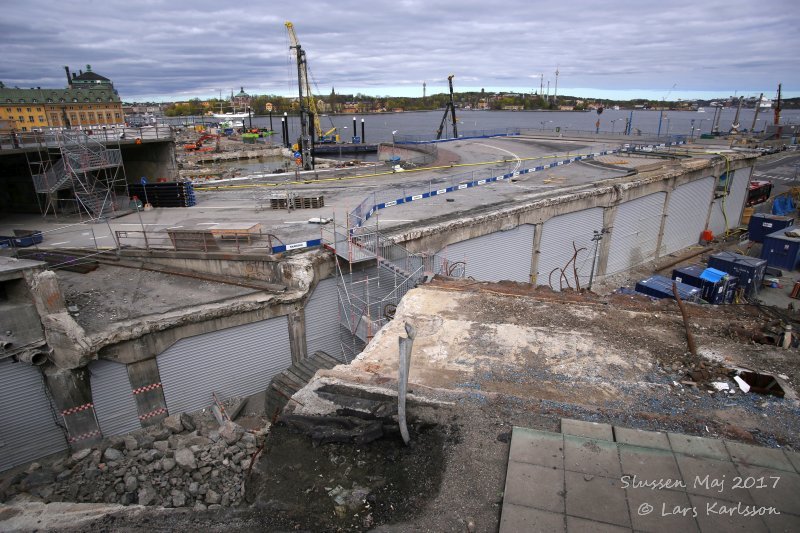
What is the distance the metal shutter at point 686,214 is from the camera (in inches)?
1265

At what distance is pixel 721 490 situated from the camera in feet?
19.4

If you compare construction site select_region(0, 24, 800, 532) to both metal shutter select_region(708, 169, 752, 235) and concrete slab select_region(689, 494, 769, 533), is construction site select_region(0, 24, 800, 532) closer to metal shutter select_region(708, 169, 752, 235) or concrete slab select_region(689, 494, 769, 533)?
concrete slab select_region(689, 494, 769, 533)

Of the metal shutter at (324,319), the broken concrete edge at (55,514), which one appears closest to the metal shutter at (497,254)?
the metal shutter at (324,319)

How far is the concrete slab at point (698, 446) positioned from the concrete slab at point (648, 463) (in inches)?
10.3

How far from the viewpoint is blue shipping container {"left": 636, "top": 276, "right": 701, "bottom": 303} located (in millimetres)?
19625

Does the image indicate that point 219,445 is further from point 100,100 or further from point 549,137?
point 100,100

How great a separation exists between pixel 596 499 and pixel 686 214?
111 feet

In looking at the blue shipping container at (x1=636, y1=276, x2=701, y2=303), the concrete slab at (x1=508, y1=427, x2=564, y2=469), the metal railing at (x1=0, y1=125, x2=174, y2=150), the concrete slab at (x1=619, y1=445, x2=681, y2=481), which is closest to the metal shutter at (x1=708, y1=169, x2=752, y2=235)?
the blue shipping container at (x1=636, y1=276, x2=701, y2=303)

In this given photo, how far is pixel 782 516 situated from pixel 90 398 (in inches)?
641

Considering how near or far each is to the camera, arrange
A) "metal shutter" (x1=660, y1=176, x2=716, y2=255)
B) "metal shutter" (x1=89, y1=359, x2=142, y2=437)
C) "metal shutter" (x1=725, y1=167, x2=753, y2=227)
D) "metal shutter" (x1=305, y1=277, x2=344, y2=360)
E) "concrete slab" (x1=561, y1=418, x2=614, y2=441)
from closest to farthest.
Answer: "concrete slab" (x1=561, y1=418, x2=614, y2=441)
"metal shutter" (x1=89, y1=359, x2=142, y2=437)
"metal shutter" (x1=305, y1=277, x2=344, y2=360)
"metal shutter" (x1=660, y1=176, x2=716, y2=255)
"metal shutter" (x1=725, y1=167, x2=753, y2=227)

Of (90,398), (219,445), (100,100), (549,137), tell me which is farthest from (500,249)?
(100,100)

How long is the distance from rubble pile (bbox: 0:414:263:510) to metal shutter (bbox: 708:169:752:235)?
38.1m

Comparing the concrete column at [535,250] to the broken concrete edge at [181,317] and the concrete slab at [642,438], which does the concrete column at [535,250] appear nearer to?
the broken concrete edge at [181,317]

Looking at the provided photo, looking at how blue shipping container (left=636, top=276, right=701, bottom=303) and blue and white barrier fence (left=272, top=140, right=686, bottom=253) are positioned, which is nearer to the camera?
blue and white barrier fence (left=272, top=140, right=686, bottom=253)
